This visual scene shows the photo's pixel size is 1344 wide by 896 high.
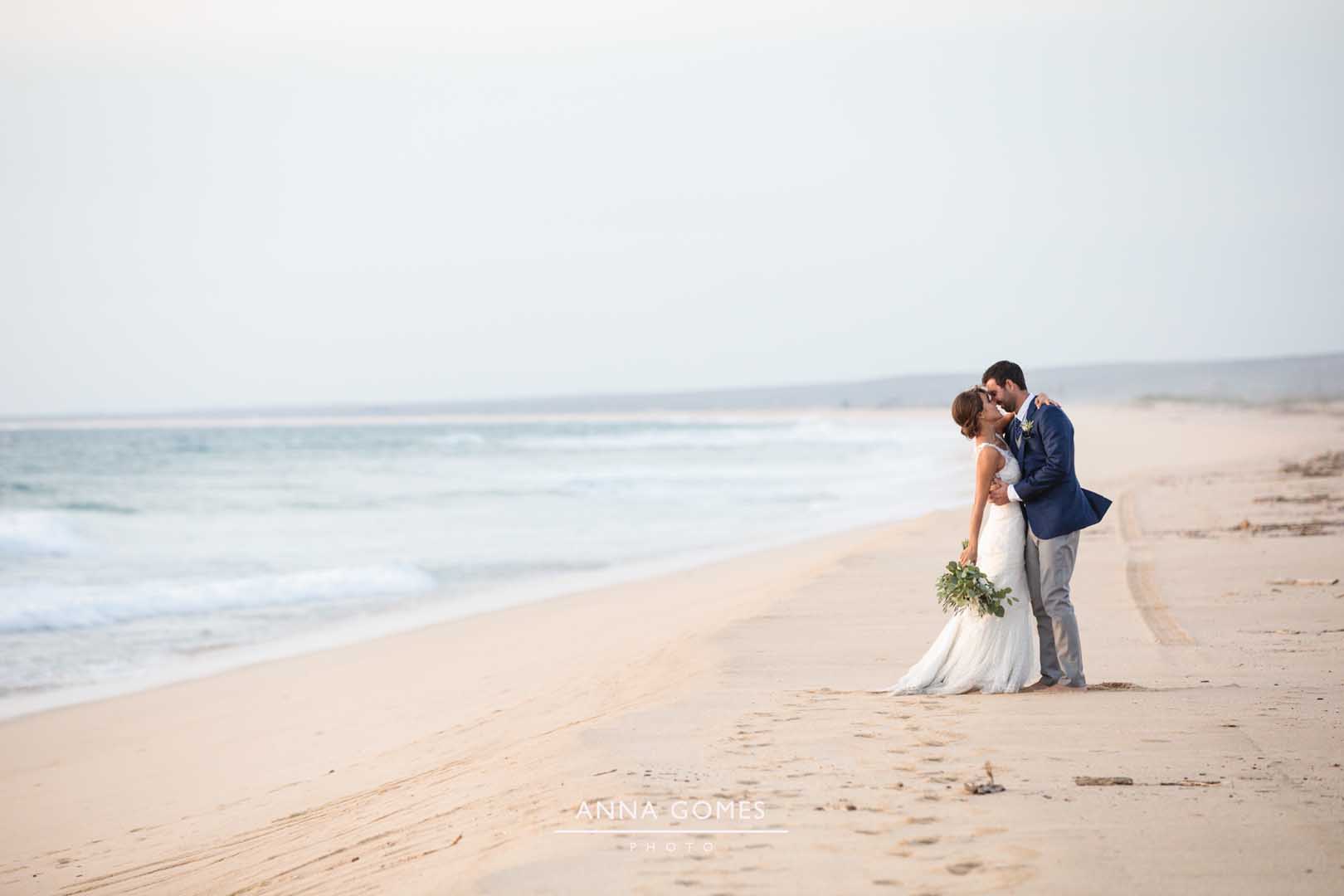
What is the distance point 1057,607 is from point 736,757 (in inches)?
80.2

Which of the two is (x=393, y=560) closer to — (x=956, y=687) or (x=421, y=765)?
(x=421, y=765)

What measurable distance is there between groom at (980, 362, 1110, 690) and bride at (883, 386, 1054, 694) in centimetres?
6

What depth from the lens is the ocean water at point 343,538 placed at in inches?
415

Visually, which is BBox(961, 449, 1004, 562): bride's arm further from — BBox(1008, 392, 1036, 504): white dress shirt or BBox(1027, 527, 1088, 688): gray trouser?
BBox(1027, 527, 1088, 688): gray trouser

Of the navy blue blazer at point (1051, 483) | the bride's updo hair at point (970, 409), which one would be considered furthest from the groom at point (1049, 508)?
the bride's updo hair at point (970, 409)

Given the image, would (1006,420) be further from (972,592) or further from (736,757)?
(736,757)

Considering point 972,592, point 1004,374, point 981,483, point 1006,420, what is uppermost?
point 1004,374

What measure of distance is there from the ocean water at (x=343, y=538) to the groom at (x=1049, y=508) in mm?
6715

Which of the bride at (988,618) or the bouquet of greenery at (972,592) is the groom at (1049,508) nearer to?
the bride at (988,618)

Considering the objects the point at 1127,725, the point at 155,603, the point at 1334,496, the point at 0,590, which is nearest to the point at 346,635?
the point at 155,603

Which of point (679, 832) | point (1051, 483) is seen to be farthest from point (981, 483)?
point (679, 832)

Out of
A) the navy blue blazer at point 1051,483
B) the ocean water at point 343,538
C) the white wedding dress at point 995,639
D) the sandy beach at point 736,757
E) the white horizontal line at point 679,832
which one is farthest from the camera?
the ocean water at point 343,538

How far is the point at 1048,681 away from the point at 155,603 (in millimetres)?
10094

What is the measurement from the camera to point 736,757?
4582 millimetres
